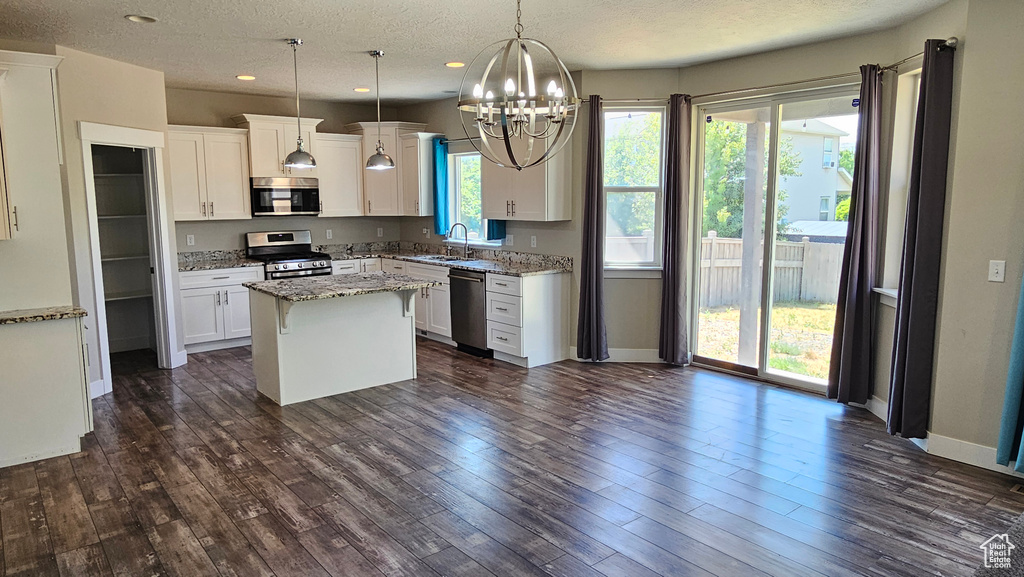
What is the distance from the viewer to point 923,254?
12.1 ft

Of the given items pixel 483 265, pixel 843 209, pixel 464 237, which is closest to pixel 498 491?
pixel 483 265

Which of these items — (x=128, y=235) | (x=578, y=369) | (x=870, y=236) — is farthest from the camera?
(x=128, y=235)

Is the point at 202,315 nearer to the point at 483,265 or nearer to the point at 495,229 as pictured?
the point at 483,265

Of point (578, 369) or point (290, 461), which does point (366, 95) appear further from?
point (290, 461)

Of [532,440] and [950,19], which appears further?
[532,440]

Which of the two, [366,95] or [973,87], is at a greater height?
[366,95]

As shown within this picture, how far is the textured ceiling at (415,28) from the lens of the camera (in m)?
3.70

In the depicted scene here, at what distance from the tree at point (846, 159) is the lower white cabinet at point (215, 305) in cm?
529

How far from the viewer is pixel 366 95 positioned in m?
6.97

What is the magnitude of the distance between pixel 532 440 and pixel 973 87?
316cm

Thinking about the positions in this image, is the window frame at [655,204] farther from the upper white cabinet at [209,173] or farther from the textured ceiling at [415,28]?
the upper white cabinet at [209,173]

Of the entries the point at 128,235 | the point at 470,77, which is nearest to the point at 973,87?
the point at 470,77

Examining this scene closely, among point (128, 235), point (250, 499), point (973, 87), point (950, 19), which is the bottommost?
point (250, 499)

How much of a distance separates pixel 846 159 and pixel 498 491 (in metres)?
3.46
